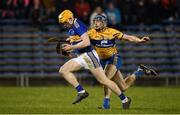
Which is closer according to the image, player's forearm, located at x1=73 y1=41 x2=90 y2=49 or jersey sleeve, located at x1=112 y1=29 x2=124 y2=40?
player's forearm, located at x1=73 y1=41 x2=90 y2=49

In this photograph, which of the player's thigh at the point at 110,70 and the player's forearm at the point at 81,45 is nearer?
the player's forearm at the point at 81,45

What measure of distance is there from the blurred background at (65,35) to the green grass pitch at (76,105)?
14.3ft

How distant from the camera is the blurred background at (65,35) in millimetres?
25750

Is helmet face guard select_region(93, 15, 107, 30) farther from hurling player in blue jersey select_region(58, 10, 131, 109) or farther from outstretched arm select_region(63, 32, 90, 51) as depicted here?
outstretched arm select_region(63, 32, 90, 51)

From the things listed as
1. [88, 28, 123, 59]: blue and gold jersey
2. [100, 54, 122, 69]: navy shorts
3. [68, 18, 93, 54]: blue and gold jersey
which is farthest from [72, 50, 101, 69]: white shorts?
[100, 54, 122, 69]: navy shorts

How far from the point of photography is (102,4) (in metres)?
25.9

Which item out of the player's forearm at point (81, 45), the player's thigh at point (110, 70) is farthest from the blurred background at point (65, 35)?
the player's forearm at point (81, 45)

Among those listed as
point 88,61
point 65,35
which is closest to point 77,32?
point 88,61

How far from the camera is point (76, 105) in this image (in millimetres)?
16094

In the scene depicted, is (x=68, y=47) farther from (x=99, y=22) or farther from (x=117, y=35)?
(x=117, y=35)

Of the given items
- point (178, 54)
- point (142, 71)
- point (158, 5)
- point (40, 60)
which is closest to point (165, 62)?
point (178, 54)

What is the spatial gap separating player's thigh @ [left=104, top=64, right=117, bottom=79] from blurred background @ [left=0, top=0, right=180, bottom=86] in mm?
9857

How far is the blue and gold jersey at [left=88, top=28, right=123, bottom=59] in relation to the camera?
599 inches

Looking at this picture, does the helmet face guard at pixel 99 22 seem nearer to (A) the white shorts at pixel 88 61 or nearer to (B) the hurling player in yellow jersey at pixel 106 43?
(B) the hurling player in yellow jersey at pixel 106 43
